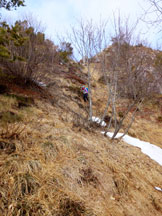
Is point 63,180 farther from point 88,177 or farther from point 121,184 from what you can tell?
point 121,184

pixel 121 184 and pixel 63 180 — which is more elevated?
pixel 63 180

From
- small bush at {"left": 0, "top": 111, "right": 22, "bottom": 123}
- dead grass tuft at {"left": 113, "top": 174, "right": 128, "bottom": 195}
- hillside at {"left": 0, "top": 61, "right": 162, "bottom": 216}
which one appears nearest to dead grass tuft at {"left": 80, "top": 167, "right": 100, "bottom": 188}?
hillside at {"left": 0, "top": 61, "right": 162, "bottom": 216}

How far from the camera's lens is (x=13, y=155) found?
1.77 metres

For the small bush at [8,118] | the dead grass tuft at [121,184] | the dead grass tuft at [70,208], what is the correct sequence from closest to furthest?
the dead grass tuft at [70,208]
the dead grass tuft at [121,184]
the small bush at [8,118]

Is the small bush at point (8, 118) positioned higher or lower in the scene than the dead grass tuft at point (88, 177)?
higher

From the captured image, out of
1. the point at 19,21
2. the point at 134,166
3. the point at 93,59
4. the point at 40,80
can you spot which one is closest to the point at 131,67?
the point at 93,59

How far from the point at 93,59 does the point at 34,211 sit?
4.28 meters

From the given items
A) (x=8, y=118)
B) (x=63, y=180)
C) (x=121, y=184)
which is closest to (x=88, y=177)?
(x=63, y=180)

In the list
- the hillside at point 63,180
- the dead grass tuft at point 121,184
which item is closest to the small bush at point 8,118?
the hillside at point 63,180

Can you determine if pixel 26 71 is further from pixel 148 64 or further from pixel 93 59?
pixel 148 64

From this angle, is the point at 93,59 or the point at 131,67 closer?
the point at 131,67

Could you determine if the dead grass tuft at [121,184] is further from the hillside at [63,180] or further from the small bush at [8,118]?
the small bush at [8,118]

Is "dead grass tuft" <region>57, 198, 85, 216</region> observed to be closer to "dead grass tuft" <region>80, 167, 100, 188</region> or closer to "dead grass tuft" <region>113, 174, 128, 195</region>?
"dead grass tuft" <region>80, 167, 100, 188</region>

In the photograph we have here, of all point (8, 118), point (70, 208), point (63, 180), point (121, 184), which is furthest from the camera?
point (8, 118)
